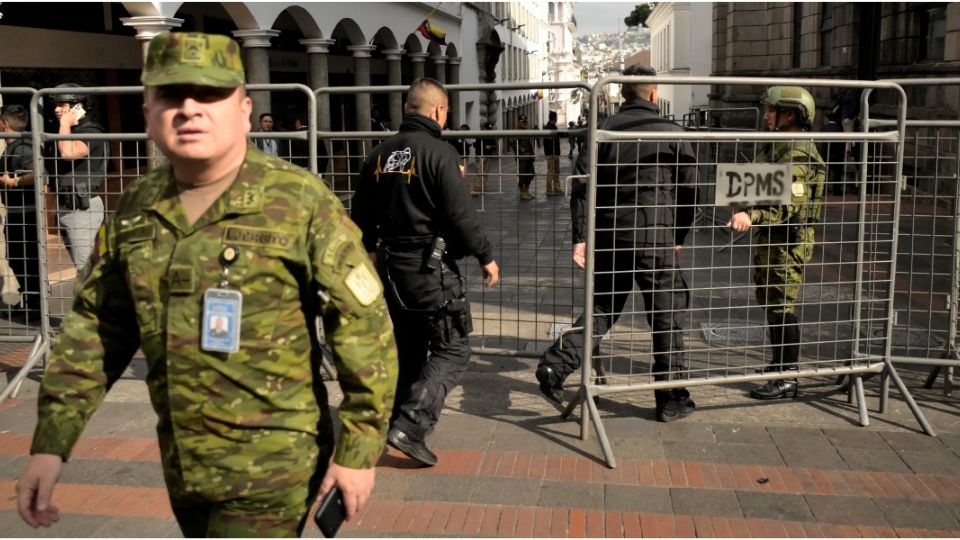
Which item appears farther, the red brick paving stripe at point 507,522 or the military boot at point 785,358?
the military boot at point 785,358

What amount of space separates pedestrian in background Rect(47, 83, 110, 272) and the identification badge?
4.60 metres

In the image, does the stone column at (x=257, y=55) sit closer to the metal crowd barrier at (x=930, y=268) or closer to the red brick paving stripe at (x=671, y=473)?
the metal crowd barrier at (x=930, y=268)

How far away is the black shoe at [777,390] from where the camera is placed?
18.8ft

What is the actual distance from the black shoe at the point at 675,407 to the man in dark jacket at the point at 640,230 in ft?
0.54

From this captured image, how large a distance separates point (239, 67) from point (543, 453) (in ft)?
10.1

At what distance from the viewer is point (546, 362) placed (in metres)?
5.18

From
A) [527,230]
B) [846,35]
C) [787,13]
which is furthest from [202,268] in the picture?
[787,13]

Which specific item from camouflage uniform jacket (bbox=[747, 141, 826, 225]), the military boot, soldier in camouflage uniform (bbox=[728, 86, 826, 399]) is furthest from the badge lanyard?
the military boot

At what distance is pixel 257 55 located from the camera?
15.7 m

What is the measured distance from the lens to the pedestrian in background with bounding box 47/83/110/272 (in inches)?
256

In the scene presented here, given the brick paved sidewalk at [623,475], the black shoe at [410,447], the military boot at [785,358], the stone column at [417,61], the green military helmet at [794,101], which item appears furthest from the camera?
the stone column at [417,61]

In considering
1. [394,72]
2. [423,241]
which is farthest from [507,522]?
[394,72]

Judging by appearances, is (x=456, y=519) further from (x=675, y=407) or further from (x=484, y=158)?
(x=484, y=158)

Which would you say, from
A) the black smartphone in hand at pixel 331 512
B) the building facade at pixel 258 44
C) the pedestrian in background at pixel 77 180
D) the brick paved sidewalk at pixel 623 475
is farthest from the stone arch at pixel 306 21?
the black smartphone in hand at pixel 331 512
